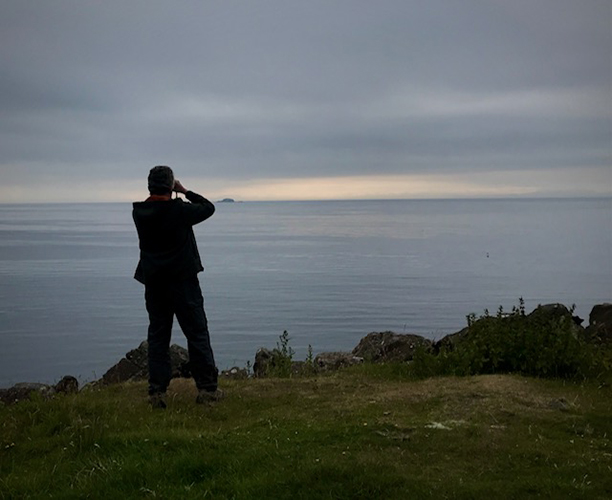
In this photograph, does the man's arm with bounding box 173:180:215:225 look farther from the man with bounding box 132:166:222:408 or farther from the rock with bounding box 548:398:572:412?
the rock with bounding box 548:398:572:412

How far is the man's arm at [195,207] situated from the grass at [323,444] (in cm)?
250

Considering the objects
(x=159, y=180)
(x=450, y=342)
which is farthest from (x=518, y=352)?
(x=159, y=180)

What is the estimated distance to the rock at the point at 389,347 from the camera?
47.1 feet

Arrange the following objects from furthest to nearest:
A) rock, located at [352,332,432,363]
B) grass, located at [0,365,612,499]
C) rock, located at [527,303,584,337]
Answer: rock, located at [352,332,432,363], rock, located at [527,303,584,337], grass, located at [0,365,612,499]

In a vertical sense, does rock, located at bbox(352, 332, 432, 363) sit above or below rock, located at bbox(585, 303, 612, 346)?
below

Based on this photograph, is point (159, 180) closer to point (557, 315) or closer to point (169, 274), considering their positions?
point (169, 274)

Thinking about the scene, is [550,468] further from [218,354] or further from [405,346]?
[218,354]

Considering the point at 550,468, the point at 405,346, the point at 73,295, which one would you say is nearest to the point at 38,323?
the point at 73,295

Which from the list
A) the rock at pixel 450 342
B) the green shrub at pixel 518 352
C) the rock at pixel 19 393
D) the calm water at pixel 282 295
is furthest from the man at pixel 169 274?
the calm water at pixel 282 295

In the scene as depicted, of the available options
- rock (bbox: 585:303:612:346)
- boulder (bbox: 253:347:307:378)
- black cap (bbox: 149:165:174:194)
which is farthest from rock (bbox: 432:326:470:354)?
black cap (bbox: 149:165:174:194)

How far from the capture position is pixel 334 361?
48.1ft

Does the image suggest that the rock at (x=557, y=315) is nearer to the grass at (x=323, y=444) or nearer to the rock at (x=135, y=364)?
the grass at (x=323, y=444)

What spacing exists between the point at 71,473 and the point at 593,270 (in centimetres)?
4787

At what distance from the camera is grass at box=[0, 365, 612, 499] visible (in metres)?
6.26
